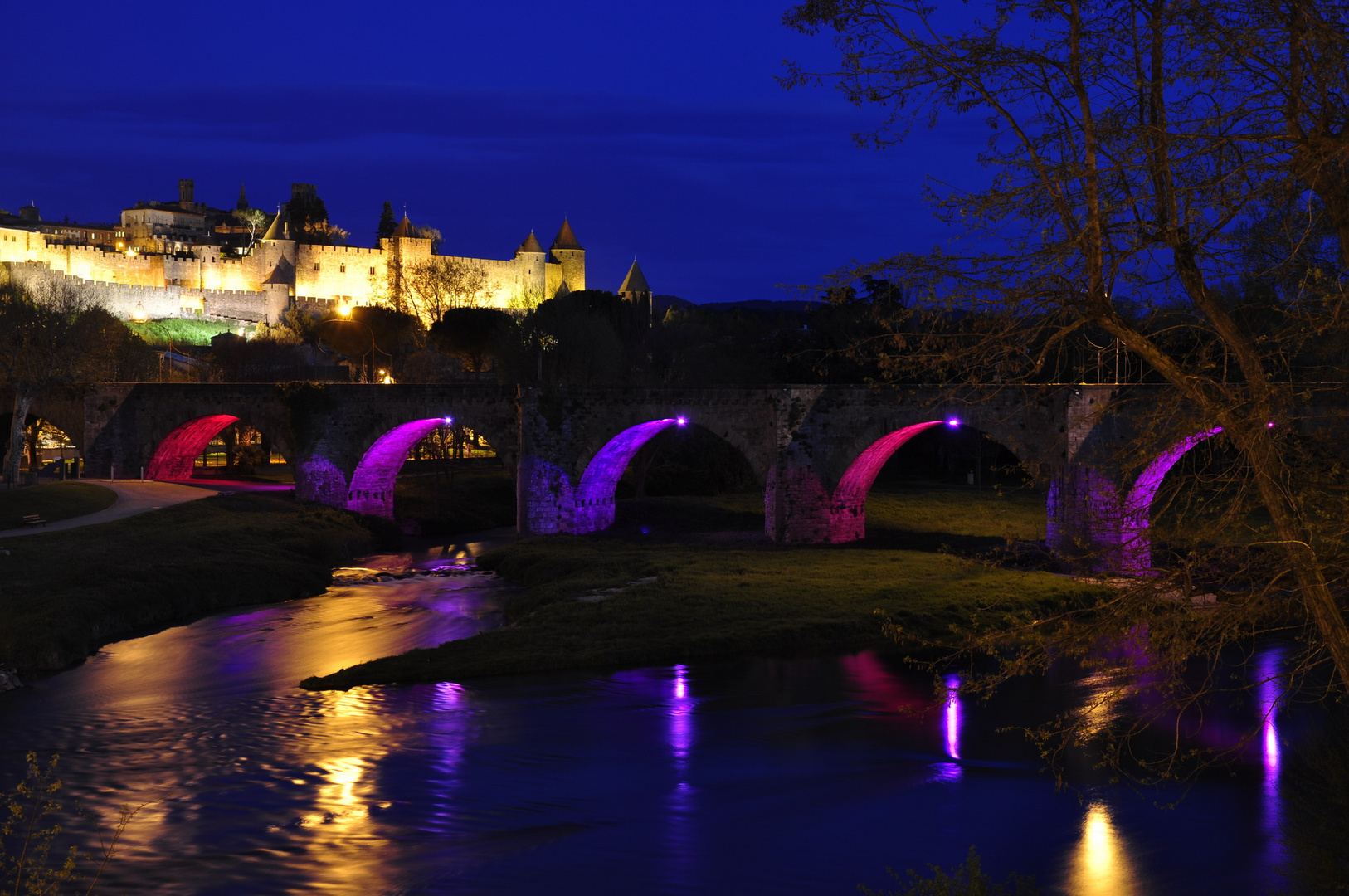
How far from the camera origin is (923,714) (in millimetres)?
16438

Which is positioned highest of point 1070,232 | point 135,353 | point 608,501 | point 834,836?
point 135,353

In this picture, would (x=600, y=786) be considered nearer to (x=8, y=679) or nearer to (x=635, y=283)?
(x=8, y=679)

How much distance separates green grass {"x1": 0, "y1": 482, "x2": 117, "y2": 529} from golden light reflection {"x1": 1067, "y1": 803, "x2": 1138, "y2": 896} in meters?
26.5

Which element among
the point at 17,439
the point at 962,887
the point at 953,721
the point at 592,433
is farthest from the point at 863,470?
the point at 17,439

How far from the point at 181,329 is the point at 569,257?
29591 mm

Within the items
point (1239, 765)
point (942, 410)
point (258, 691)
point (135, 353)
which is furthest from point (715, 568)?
point (135, 353)

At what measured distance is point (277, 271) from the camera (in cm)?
8738

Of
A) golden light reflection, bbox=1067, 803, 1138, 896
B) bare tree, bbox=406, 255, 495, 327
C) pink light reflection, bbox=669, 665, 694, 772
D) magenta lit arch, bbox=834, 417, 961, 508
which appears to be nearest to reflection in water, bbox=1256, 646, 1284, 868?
golden light reflection, bbox=1067, 803, 1138, 896

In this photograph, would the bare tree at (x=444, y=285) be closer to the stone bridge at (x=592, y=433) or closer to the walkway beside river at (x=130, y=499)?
the stone bridge at (x=592, y=433)

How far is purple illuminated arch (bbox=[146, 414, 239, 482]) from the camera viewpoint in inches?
1630

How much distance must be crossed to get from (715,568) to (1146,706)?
446 inches

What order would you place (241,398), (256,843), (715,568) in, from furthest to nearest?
1. (241,398)
2. (715,568)
3. (256,843)

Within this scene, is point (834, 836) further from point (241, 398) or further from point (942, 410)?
point (241, 398)

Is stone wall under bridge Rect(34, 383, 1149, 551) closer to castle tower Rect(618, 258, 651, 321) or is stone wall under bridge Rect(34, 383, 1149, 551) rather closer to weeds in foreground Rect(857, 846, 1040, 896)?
weeds in foreground Rect(857, 846, 1040, 896)
